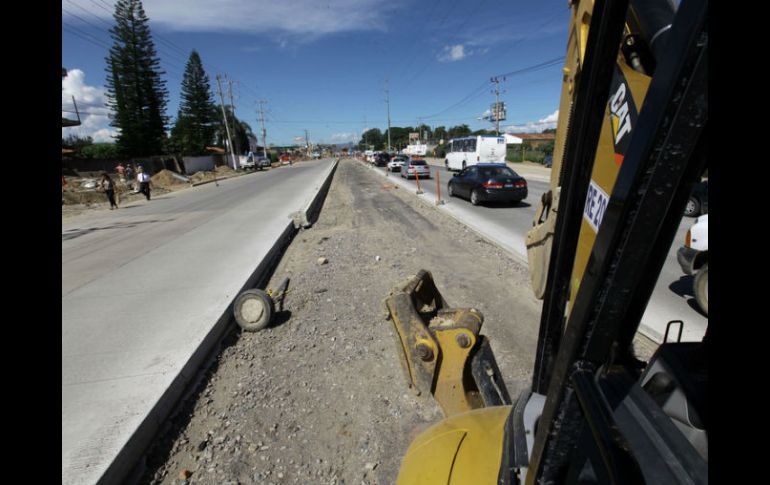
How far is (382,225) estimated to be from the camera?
1173 centimetres

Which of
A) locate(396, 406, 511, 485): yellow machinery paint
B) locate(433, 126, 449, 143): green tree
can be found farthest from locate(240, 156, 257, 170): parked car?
locate(433, 126, 449, 143): green tree

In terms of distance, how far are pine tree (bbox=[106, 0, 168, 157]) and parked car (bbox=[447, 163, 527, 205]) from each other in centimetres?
4847

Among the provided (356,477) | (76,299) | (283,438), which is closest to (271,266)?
(76,299)

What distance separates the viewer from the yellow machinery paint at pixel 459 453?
1.50m

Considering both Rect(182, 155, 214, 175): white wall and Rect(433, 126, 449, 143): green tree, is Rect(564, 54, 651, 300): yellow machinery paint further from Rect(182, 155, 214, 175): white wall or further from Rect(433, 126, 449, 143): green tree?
Rect(433, 126, 449, 143): green tree

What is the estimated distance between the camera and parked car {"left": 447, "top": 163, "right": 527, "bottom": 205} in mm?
13828

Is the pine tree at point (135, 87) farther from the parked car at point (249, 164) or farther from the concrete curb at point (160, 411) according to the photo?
the concrete curb at point (160, 411)

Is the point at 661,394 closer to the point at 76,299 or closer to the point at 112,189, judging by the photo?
the point at 76,299

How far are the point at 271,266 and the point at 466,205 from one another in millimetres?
9040

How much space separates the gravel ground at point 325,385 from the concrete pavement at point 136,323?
0.91 feet

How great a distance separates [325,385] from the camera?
12.9 ft

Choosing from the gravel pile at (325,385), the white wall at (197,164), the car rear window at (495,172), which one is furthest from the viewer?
the white wall at (197,164)

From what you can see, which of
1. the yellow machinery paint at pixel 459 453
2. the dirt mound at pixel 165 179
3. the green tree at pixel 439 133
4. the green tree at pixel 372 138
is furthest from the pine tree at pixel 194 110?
the green tree at pixel 372 138
